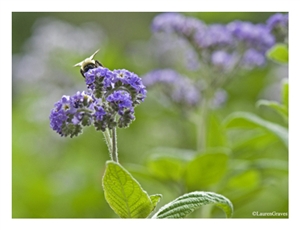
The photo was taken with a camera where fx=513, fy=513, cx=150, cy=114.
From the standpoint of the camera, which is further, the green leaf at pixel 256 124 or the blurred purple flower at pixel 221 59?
the blurred purple flower at pixel 221 59

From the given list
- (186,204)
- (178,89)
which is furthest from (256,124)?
(186,204)

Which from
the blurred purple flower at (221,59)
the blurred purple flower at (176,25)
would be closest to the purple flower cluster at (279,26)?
the blurred purple flower at (221,59)

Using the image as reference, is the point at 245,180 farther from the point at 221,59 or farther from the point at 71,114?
the point at 71,114

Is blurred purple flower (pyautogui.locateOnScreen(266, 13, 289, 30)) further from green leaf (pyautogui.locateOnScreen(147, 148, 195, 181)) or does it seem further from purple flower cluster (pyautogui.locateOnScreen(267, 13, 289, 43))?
green leaf (pyautogui.locateOnScreen(147, 148, 195, 181))

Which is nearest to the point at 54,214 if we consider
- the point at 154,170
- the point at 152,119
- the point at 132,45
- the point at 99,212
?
the point at 99,212

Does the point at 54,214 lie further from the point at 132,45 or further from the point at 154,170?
the point at 132,45

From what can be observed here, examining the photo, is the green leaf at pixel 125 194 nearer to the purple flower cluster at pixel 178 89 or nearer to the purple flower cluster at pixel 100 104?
the purple flower cluster at pixel 100 104

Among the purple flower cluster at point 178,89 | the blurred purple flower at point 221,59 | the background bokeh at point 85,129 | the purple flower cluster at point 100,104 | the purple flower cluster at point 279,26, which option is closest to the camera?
the purple flower cluster at point 100,104
